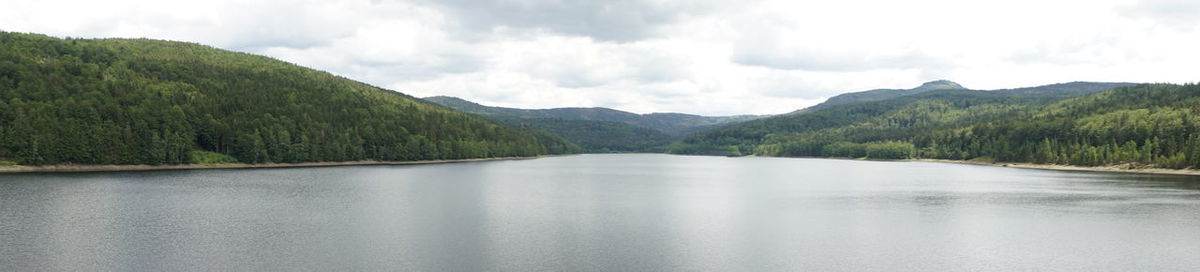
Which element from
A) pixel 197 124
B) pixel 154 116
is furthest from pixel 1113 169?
pixel 154 116

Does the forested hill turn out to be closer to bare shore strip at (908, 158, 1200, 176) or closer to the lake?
the lake

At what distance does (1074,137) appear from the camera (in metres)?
184

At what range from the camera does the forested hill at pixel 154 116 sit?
120 metres

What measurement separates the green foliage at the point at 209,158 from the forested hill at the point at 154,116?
0.86ft

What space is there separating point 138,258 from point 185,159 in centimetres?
11587

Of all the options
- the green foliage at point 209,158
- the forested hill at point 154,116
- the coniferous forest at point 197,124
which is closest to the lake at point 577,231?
the forested hill at point 154,116

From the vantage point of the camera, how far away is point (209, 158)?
14312 cm

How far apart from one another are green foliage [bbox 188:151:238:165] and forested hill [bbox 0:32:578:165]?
262mm

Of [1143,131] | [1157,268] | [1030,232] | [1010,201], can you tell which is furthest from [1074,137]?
[1157,268]

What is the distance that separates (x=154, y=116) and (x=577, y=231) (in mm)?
126129

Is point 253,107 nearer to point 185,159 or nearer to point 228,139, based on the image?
point 228,139

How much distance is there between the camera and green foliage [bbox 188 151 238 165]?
140m

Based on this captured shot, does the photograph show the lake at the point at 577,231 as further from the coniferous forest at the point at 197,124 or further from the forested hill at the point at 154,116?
the coniferous forest at the point at 197,124

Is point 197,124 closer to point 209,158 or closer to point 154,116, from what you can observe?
point 154,116
